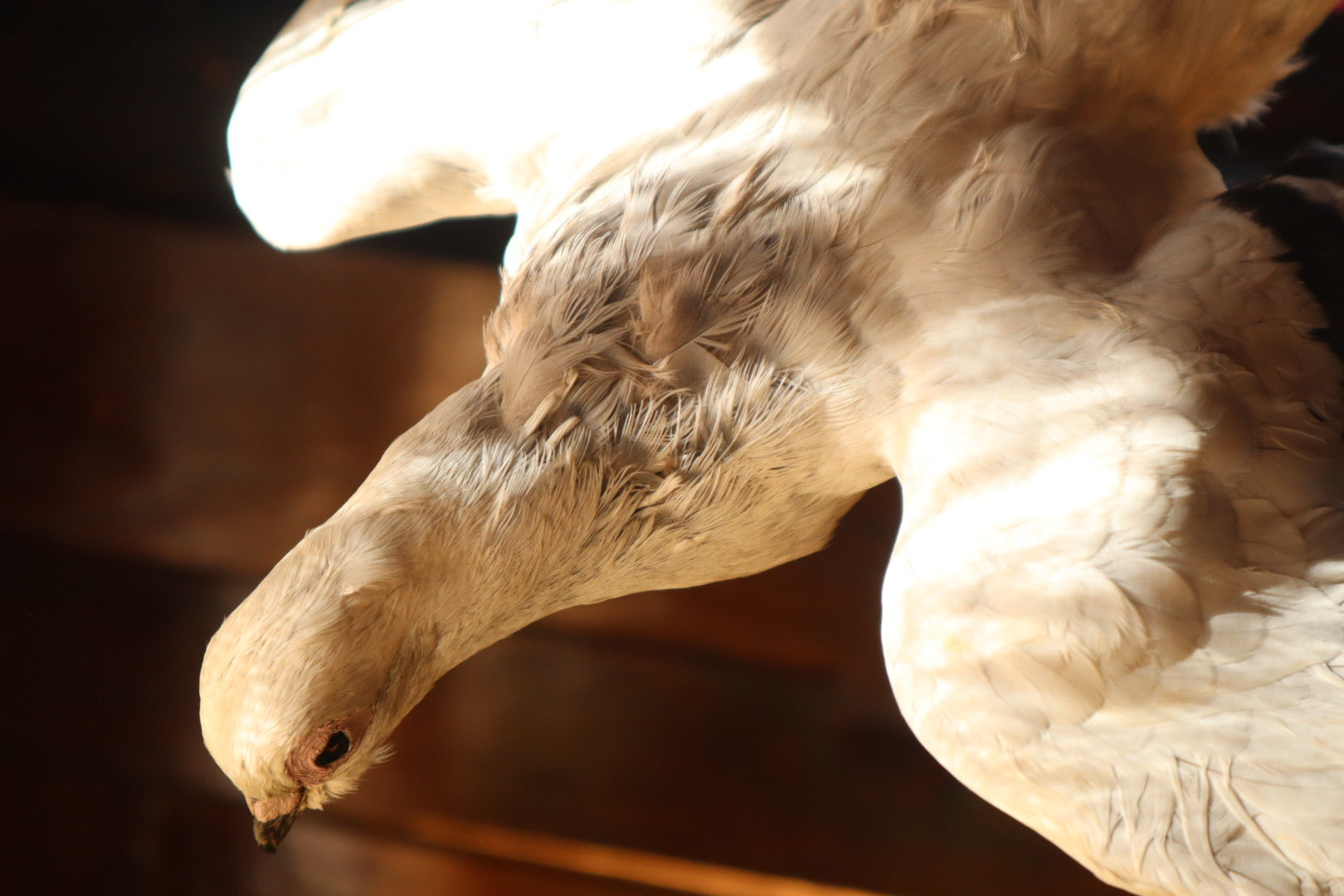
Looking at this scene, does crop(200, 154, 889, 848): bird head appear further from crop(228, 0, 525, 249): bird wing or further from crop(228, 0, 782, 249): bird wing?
crop(228, 0, 525, 249): bird wing

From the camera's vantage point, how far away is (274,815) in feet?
2.88

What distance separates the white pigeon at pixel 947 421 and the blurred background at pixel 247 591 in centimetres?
86

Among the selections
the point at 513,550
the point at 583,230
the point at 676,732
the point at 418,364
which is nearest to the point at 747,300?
the point at 583,230

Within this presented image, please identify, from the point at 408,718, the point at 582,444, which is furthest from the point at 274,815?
the point at 408,718

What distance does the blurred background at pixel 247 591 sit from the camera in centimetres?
169

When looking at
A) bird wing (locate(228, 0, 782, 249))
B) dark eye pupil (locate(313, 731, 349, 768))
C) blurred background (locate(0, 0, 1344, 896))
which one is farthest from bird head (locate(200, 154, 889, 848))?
blurred background (locate(0, 0, 1344, 896))

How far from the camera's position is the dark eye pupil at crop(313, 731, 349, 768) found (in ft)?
2.69

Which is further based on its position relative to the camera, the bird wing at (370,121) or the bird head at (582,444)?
the bird wing at (370,121)

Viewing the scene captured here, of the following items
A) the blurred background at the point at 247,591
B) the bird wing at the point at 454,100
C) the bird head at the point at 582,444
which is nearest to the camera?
the bird head at the point at 582,444

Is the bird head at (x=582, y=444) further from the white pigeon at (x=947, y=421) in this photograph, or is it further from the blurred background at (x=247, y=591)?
the blurred background at (x=247, y=591)

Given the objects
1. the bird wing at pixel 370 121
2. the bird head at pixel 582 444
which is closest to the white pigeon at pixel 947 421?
the bird head at pixel 582 444

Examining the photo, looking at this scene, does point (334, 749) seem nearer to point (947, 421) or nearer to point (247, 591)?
point (947, 421)

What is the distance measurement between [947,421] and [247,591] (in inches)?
47.0

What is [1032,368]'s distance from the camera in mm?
771
